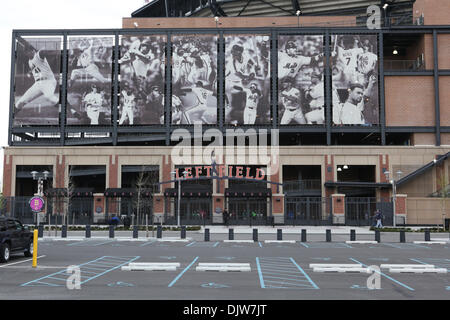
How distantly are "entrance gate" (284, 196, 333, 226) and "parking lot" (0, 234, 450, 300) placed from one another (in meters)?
27.9

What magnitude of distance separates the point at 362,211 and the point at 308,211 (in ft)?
18.8

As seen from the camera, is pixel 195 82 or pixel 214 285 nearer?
pixel 214 285

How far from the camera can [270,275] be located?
16.1m

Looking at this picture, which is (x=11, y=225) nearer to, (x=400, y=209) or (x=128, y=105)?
(x=128, y=105)

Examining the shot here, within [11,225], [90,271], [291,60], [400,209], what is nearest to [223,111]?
[291,60]

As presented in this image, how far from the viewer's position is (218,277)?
15.6 metres

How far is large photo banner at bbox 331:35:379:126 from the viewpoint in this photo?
191 feet

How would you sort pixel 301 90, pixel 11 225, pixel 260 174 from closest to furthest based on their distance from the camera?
pixel 11 225, pixel 260 174, pixel 301 90

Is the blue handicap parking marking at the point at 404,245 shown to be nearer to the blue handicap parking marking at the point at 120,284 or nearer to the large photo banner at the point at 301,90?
the blue handicap parking marking at the point at 120,284

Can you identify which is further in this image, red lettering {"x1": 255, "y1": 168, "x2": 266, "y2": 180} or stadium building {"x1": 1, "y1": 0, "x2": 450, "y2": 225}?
stadium building {"x1": 1, "y1": 0, "x2": 450, "y2": 225}

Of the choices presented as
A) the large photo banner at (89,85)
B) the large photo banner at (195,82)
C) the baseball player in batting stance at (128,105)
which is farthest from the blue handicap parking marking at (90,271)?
the large photo banner at (89,85)

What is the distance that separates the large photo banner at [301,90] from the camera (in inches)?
2291

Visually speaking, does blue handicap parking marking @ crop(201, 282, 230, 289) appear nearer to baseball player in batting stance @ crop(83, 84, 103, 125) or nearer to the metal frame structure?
the metal frame structure

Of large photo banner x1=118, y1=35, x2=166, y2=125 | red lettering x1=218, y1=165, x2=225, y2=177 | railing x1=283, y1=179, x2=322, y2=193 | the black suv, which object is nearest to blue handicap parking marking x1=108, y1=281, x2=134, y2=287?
the black suv
